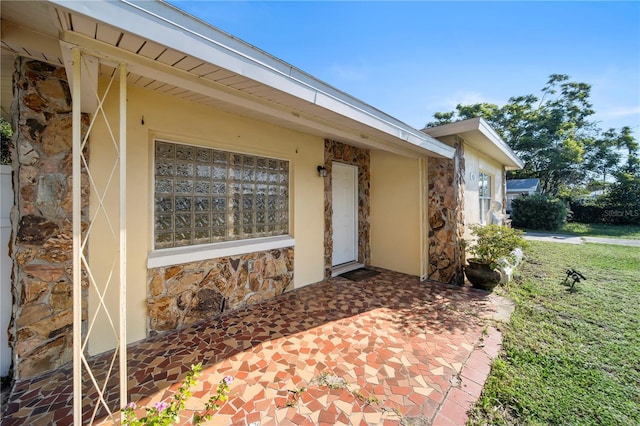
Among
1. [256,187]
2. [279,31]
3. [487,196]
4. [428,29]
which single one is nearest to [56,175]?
[256,187]

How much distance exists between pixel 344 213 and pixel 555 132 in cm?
2359

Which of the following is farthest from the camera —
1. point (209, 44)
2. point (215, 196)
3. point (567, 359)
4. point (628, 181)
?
point (628, 181)

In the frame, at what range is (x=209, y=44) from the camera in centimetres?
192

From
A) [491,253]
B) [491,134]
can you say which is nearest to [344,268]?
[491,253]

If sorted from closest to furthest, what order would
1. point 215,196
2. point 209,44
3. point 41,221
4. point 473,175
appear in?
point 209,44 → point 41,221 → point 215,196 → point 473,175

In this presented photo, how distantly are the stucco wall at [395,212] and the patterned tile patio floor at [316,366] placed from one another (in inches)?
69.0

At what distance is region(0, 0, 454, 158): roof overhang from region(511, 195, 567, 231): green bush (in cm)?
1843

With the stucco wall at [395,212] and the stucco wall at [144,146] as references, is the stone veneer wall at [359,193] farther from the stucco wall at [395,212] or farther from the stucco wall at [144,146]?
the stucco wall at [144,146]

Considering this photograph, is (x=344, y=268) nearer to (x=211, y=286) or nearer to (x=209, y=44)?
(x=211, y=286)

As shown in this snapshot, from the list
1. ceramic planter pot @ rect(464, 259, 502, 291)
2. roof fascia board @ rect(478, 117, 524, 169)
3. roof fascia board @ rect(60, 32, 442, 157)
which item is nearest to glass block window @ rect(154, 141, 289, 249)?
roof fascia board @ rect(60, 32, 442, 157)

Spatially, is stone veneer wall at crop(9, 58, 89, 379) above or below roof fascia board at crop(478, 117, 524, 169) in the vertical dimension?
below

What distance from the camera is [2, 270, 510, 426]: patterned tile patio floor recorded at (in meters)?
2.09

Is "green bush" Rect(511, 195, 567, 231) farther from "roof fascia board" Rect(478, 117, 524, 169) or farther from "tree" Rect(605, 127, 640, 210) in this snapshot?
"roof fascia board" Rect(478, 117, 524, 169)

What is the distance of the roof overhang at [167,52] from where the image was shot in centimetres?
152
